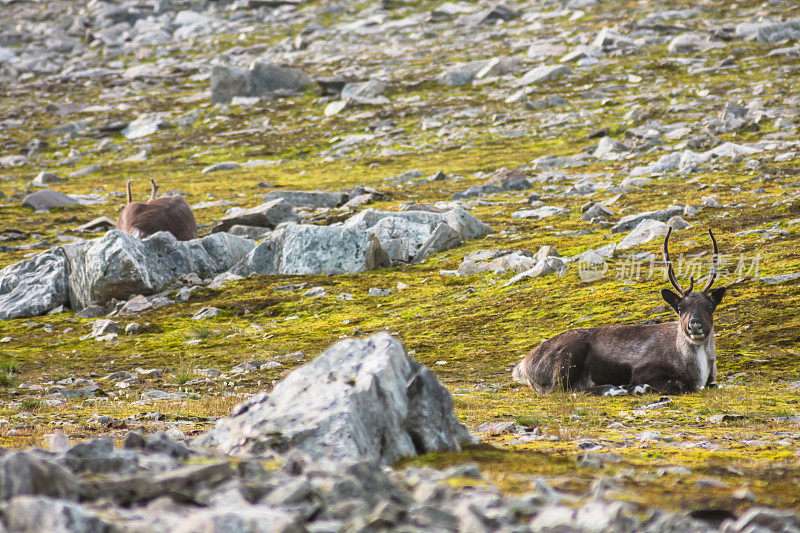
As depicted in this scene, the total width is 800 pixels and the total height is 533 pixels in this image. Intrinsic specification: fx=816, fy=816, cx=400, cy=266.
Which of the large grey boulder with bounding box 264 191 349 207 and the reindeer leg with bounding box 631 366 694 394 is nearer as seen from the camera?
the reindeer leg with bounding box 631 366 694 394

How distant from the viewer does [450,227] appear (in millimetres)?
20734

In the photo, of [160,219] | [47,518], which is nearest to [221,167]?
[160,219]

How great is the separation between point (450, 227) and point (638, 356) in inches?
375

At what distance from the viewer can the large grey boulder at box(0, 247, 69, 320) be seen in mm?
18625

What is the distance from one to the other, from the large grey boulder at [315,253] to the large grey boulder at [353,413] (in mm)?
13483

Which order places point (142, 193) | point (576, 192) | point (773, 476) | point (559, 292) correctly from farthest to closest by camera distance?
1. point (142, 193)
2. point (576, 192)
3. point (559, 292)
4. point (773, 476)

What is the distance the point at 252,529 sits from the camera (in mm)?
3184

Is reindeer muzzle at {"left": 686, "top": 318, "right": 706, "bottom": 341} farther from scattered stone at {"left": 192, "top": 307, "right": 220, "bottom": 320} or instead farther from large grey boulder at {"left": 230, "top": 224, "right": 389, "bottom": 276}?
scattered stone at {"left": 192, "top": 307, "right": 220, "bottom": 320}

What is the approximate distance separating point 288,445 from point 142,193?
3263cm

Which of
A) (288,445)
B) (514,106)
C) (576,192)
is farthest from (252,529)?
(514,106)

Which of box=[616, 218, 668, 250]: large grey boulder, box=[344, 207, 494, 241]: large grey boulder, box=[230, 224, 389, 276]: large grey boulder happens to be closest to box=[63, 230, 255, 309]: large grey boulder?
box=[230, 224, 389, 276]: large grey boulder

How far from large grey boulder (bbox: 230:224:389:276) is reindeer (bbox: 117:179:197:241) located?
2.85 metres

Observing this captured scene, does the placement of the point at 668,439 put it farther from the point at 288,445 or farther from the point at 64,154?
the point at 64,154

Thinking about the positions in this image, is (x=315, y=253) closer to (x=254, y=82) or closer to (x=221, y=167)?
(x=221, y=167)
